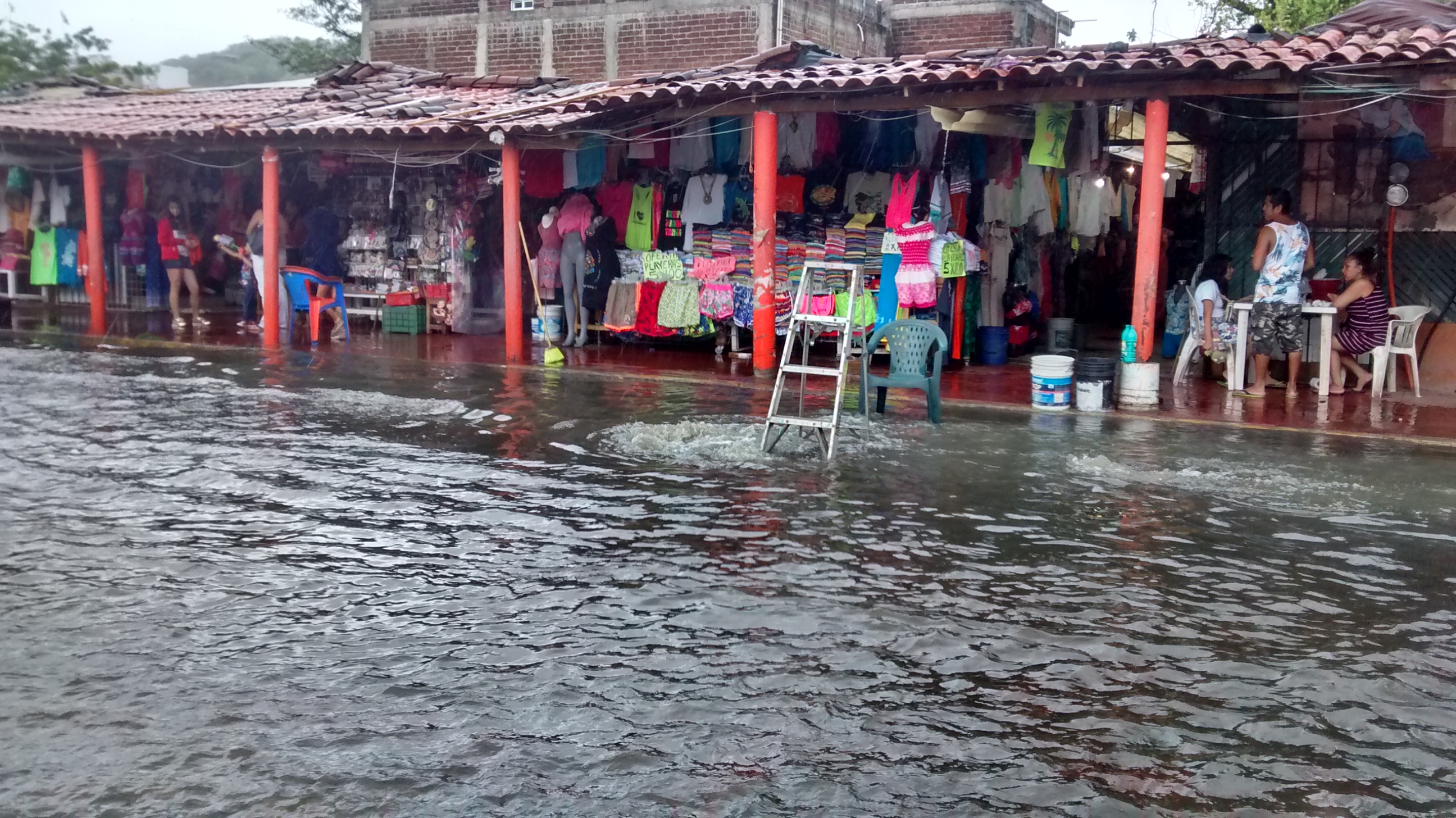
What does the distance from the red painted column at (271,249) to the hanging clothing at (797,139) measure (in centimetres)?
657

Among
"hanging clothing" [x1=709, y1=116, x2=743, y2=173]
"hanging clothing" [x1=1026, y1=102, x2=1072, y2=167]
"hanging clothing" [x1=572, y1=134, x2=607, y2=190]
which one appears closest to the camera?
"hanging clothing" [x1=1026, y1=102, x2=1072, y2=167]

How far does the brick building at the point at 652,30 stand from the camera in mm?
19828

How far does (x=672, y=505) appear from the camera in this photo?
7.97 m

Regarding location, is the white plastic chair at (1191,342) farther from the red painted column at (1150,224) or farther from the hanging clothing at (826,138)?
the hanging clothing at (826,138)

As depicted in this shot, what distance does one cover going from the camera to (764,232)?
1341cm

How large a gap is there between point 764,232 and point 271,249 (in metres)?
7.01

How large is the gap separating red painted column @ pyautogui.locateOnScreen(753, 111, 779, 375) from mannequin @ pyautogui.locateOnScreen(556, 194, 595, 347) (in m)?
3.07

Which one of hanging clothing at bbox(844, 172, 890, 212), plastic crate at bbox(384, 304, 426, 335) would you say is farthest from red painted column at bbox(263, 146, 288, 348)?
hanging clothing at bbox(844, 172, 890, 212)

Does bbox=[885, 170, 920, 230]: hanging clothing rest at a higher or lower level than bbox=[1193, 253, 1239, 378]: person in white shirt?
higher

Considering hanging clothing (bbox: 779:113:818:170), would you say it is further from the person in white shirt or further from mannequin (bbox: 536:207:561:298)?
the person in white shirt

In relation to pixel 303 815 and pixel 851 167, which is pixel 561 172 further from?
pixel 303 815

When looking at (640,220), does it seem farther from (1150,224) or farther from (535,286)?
(1150,224)

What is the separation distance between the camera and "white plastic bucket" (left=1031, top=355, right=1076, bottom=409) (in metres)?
11.5

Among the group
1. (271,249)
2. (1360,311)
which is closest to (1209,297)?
(1360,311)
